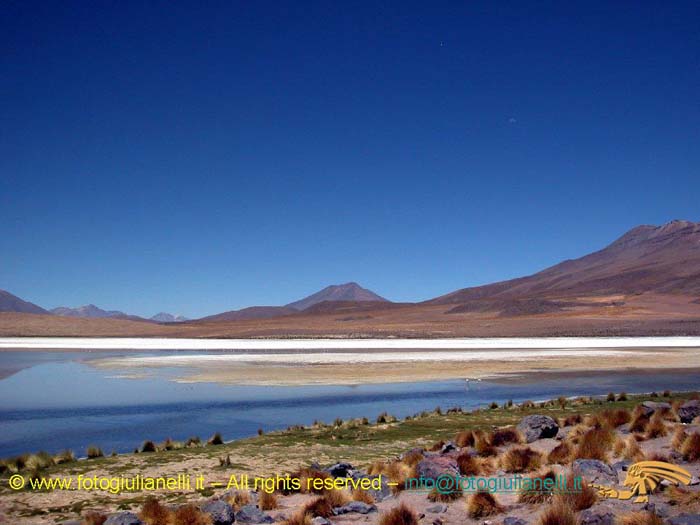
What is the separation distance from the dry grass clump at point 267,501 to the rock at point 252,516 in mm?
387

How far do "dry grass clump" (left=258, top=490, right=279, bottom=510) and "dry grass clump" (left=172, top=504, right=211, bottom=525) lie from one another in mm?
917

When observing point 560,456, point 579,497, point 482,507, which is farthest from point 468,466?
point 579,497

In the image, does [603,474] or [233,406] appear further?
[233,406]

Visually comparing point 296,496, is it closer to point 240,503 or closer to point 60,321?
point 240,503

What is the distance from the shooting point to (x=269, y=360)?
129 feet

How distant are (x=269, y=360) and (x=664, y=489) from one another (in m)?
33.5

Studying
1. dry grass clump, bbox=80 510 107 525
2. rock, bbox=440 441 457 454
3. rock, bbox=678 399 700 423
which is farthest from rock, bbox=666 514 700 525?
rock, bbox=678 399 700 423

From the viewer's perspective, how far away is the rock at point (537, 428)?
12.0 metres

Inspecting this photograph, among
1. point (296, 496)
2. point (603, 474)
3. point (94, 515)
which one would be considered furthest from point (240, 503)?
point (603, 474)

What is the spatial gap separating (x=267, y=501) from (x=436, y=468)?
246 cm

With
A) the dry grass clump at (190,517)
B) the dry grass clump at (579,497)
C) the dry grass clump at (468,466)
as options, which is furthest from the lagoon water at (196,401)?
the dry grass clump at (579,497)

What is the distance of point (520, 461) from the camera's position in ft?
30.8

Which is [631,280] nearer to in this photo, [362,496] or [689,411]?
[689,411]

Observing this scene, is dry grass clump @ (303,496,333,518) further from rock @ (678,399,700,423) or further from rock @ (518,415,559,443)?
rock @ (678,399,700,423)
